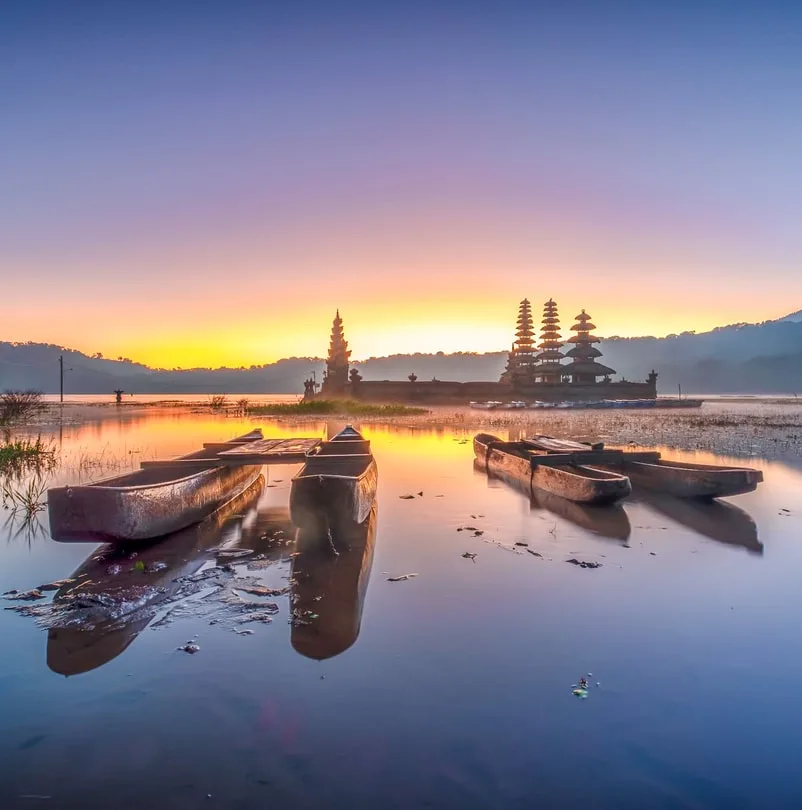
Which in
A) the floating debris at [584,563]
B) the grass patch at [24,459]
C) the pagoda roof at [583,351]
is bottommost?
the floating debris at [584,563]

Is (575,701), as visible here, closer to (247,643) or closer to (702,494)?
(247,643)

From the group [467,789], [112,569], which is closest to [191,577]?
[112,569]

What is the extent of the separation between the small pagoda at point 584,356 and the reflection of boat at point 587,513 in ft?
182

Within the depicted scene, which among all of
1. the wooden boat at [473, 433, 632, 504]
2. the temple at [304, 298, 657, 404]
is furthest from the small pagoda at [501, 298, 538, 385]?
the wooden boat at [473, 433, 632, 504]

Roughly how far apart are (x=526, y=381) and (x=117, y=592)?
200ft

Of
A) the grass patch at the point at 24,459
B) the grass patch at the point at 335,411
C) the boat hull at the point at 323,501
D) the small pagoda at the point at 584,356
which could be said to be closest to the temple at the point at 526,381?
the small pagoda at the point at 584,356

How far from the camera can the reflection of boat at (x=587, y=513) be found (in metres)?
8.55

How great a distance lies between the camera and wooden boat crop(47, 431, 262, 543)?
6402mm

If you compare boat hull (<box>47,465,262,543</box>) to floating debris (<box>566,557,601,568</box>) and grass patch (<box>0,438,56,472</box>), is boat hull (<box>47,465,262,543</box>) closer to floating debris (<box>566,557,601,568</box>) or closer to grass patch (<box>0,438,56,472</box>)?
floating debris (<box>566,557,601,568</box>)

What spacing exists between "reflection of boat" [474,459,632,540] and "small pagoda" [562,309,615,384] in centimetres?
5561

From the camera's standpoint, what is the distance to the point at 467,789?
303 centimetres

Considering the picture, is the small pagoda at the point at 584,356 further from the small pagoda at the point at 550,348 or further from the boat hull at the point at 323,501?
the boat hull at the point at 323,501

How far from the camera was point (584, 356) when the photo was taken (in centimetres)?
6688

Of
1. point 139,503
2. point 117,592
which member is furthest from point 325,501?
point 117,592
